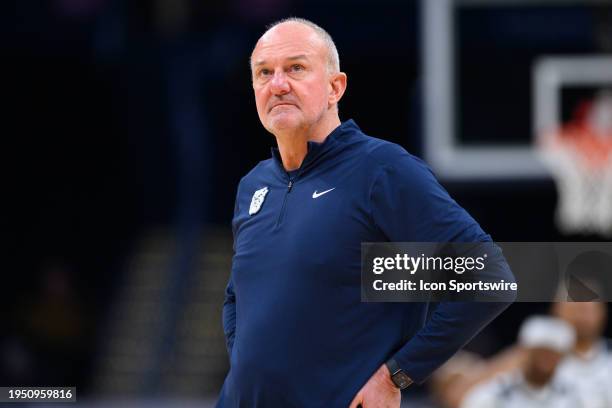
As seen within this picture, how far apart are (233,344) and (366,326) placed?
1.57 feet

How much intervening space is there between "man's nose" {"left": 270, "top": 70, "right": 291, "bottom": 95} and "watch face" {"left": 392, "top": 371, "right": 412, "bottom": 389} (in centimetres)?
79

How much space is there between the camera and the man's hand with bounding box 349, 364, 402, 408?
3.08 metres

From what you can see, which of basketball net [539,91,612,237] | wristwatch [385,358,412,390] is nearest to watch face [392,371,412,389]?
wristwatch [385,358,412,390]

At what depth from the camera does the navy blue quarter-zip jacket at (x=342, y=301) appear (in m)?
3.08

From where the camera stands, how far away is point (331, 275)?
3.14 metres

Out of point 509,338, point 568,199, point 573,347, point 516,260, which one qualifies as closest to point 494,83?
point 568,199

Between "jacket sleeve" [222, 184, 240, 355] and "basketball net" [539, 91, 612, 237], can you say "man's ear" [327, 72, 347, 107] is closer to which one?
"jacket sleeve" [222, 184, 240, 355]

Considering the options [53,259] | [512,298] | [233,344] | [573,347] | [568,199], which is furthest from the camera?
[53,259]

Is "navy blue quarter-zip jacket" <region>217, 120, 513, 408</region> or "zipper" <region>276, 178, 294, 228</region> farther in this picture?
"zipper" <region>276, 178, 294, 228</region>

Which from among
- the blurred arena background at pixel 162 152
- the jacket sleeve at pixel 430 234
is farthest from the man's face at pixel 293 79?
the blurred arena background at pixel 162 152

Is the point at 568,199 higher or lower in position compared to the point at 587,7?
lower

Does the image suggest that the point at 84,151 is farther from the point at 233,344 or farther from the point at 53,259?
the point at 233,344

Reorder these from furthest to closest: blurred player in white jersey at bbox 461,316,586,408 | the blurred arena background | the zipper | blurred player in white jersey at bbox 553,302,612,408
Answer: the blurred arena background, blurred player in white jersey at bbox 553,302,612,408, blurred player in white jersey at bbox 461,316,586,408, the zipper

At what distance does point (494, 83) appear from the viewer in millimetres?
Result: 10781
